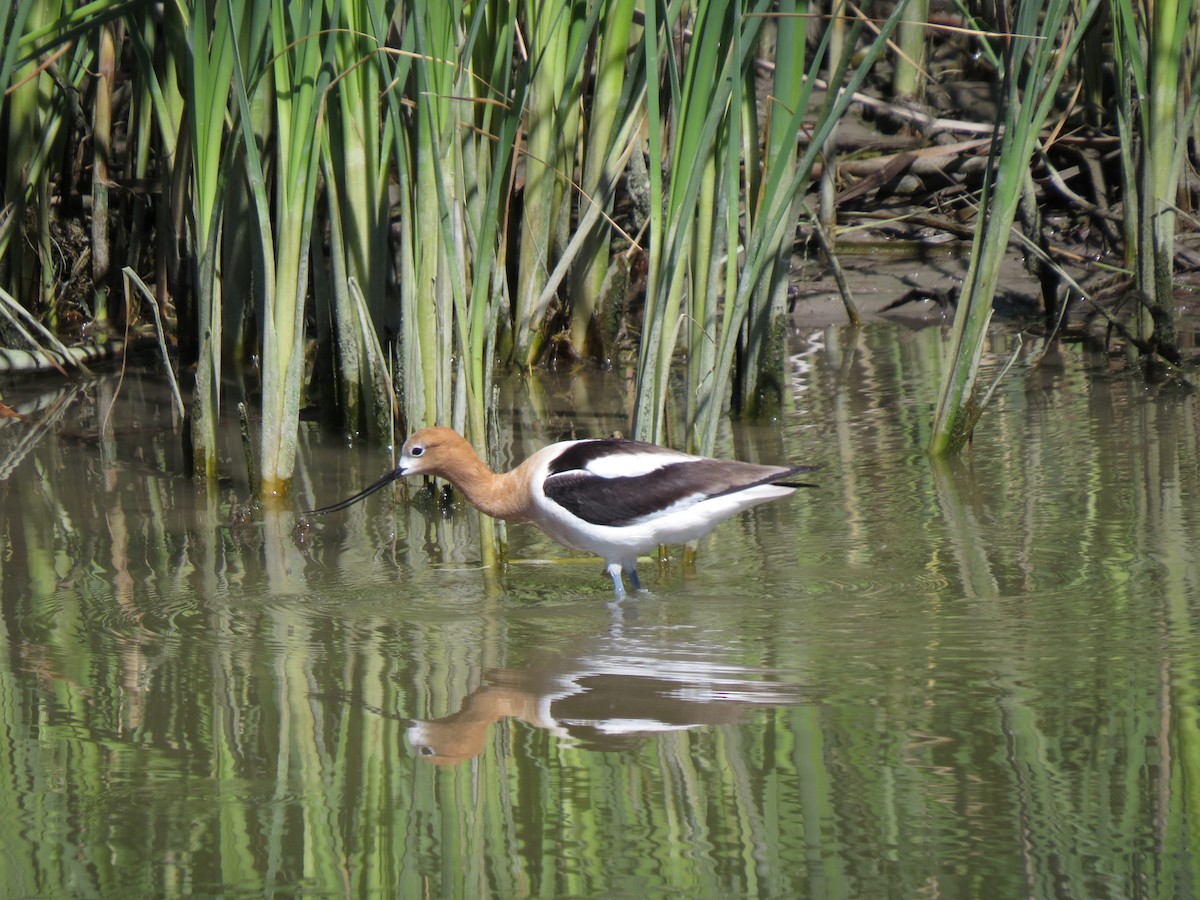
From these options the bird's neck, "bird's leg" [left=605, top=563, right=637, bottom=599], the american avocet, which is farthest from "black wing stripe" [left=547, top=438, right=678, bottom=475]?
"bird's leg" [left=605, top=563, right=637, bottom=599]

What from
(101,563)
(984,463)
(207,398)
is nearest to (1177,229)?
(984,463)

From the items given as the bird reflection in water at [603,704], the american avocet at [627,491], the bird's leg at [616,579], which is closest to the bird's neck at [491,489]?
the american avocet at [627,491]

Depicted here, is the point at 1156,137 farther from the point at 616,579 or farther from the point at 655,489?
the point at 616,579

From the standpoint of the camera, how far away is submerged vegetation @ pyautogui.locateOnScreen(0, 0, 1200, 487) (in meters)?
5.10

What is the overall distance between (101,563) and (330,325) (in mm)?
1819

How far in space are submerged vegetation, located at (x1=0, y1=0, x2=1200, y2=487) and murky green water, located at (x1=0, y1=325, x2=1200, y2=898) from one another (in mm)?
514

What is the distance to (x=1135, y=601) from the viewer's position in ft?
15.0

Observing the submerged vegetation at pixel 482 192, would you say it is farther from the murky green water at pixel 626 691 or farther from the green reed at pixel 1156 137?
the murky green water at pixel 626 691

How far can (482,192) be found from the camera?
5898 millimetres

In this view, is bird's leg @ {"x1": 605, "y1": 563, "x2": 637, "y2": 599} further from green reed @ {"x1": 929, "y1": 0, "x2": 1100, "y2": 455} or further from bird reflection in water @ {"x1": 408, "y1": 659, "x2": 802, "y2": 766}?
green reed @ {"x1": 929, "y1": 0, "x2": 1100, "y2": 455}

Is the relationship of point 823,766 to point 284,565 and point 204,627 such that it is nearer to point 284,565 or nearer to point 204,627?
point 204,627

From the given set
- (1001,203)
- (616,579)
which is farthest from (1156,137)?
(616,579)

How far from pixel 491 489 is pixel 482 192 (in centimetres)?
122

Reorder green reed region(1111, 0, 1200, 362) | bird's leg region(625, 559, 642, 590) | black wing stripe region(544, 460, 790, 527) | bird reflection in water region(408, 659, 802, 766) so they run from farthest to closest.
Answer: green reed region(1111, 0, 1200, 362), bird's leg region(625, 559, 642, 590), black wing stripe region(544, 460, 790, 527), bird reflection in water region(408, 659, 802, 766)
